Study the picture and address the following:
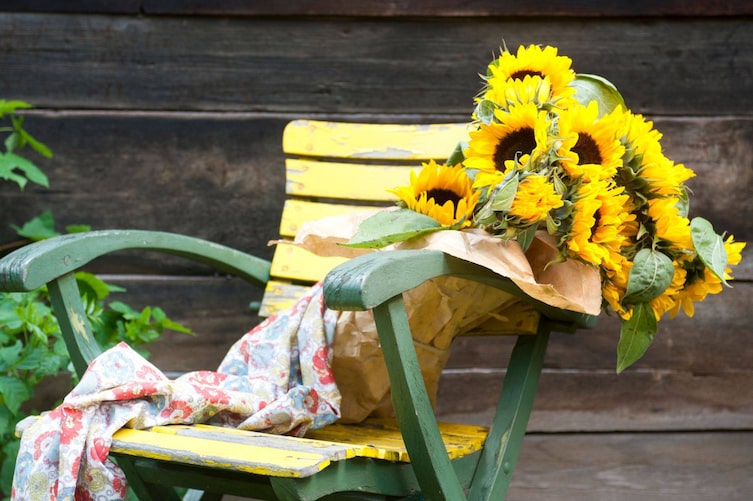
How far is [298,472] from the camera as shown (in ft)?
3.60

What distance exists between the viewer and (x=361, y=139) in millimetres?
1985

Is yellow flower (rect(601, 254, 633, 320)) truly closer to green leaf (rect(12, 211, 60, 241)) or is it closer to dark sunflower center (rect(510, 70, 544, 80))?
dark sunflower center (rect(510, 70, 544, 80))

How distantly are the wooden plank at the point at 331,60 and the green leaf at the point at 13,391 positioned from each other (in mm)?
727

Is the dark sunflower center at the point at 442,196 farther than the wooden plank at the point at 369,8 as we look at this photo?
No

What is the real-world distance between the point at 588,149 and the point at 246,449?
0.65 meters

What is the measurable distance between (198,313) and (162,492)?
86 centimetres

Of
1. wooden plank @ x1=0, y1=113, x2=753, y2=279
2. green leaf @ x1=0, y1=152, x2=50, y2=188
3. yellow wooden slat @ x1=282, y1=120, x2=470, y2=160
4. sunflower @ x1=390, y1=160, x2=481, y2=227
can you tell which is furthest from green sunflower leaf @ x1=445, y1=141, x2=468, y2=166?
green leaf @ x1=0, y1=152, x2=50, y2=188

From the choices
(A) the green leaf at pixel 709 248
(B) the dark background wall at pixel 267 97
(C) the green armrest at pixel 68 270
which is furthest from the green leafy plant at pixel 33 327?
(A) the green leaf at pixel 709 248

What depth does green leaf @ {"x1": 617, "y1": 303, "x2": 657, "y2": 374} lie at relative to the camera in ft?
4.88

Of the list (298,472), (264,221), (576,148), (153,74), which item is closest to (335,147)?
(264,221)

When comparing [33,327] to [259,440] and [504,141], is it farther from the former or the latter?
[504,141]

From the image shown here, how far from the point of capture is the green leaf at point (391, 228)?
1.40 m

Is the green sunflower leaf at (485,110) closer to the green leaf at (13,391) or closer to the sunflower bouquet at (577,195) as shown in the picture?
A: the sunflower bouquet at (577,195)

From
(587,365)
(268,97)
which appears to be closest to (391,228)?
(268,97)
